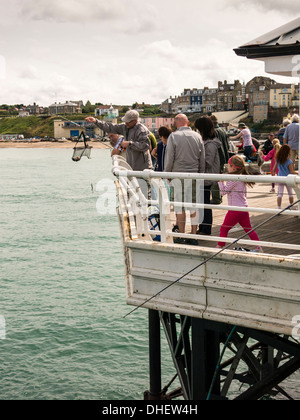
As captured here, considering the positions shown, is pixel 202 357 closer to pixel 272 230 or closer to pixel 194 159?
pixel 272 230

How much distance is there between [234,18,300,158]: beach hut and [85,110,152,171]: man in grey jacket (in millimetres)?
2490

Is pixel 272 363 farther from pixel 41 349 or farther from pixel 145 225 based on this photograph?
pixel 41 349

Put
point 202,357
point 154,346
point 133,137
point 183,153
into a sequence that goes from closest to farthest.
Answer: point 202,357
point 183,153
point 154,346
point 133,137

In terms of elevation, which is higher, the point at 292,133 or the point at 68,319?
the point at 292,133

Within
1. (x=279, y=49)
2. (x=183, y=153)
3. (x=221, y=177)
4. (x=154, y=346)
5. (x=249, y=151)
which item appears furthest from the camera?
(x=249, y=151)

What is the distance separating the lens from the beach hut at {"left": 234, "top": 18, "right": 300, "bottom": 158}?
7.01 m

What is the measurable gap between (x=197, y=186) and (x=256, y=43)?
2.01m

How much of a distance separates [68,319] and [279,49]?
13.6 m

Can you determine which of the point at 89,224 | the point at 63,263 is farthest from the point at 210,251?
the point at 89,224

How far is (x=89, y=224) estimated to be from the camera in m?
37.9

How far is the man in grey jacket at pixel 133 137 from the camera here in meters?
9.50

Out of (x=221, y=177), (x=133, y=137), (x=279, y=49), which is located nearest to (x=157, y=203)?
(x=221, y=177)

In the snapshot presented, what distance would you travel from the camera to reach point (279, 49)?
709cm

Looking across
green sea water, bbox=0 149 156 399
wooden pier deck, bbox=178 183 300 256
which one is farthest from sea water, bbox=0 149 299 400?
wooden pier deck, bbox=178 183 300 256
